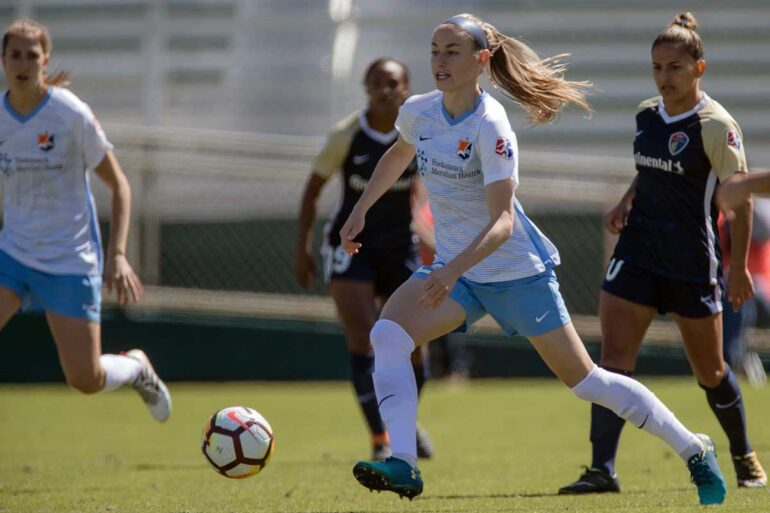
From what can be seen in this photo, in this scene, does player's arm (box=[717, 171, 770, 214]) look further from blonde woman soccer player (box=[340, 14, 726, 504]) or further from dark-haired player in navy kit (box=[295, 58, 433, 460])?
dark-haired player in navy kit (box=[295, 58, 433, 460])

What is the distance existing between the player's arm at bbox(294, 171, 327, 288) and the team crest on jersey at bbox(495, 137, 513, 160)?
134 inches

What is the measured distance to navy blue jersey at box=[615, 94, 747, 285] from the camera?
6.23 metres

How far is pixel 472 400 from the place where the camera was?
41.6 feet

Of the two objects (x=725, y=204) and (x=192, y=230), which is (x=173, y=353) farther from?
(x=725, y=204)

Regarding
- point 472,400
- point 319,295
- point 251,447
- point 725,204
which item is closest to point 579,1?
point 319,295

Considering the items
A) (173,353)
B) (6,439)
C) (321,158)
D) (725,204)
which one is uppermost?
(725,204)

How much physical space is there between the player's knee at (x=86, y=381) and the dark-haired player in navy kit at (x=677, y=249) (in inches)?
99.6

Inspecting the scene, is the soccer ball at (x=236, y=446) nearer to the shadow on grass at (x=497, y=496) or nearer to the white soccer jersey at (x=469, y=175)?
the shadow on grass at (x=497, y=496)

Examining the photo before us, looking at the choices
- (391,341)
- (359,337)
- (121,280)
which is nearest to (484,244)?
(391,341)

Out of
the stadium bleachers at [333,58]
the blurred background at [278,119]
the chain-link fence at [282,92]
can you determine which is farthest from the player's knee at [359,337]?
the stadium bleachers at [333,58]

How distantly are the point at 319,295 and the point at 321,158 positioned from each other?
6.71 meters

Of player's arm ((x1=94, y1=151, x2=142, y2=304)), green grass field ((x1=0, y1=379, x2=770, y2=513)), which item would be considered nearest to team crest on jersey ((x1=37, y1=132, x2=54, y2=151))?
player's arm ((x1=94, y1=151, x2=142, y2=304))

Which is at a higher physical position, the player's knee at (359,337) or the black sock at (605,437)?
the black sock at (605,437)

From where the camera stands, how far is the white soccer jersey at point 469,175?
5.23 m
